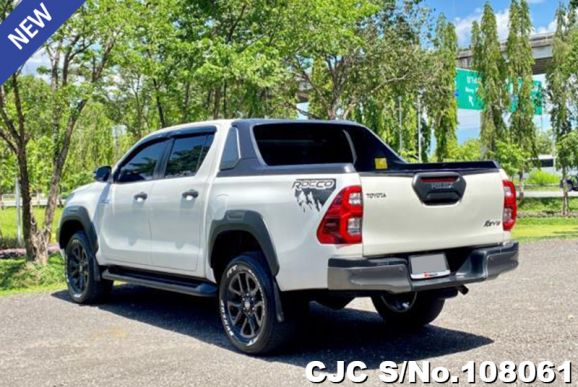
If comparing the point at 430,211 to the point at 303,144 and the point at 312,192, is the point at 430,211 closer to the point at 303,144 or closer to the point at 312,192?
the point at 312,192

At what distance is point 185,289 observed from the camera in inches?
257

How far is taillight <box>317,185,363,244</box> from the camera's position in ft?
16.8

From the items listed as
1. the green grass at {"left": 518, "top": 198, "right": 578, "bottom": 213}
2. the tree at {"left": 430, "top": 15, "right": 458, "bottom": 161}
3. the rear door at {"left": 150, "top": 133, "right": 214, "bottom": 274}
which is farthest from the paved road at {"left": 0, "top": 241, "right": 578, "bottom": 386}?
the green grass at {"left": 518, "top": 198, "right": 578, "bottom": 213}

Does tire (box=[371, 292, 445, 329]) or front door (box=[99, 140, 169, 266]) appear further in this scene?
front door (box=[99, 140, 169, 266])

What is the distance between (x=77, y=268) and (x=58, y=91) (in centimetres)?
842

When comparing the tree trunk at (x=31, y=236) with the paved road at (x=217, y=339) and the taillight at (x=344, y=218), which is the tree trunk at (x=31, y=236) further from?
the taillight at (x=344, y=218)

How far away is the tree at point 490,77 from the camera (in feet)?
130

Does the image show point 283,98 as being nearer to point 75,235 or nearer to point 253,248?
point 75,235

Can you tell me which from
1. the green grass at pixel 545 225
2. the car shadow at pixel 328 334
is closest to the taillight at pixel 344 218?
the car shadow at pixel 328 334

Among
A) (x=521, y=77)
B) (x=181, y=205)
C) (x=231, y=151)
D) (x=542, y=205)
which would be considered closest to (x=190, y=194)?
(x=181, y=205)

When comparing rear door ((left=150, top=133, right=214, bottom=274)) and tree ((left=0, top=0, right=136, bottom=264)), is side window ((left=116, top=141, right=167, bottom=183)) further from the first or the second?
tree ((left=0, top=0, right=136, bottom=264))

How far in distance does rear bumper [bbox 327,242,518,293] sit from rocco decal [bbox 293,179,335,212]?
0.42 metres

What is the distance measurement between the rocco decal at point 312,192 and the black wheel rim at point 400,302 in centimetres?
185

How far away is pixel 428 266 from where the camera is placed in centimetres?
552
